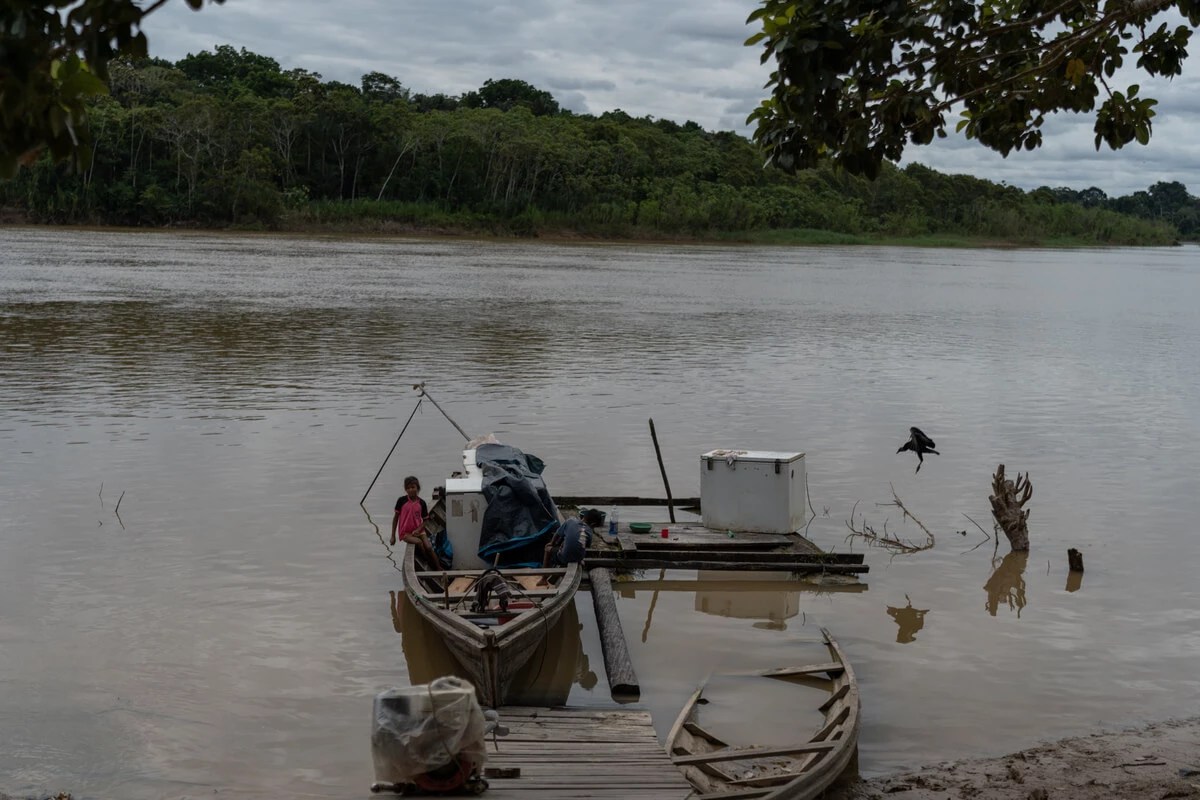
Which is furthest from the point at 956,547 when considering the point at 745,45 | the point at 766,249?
the point at 766,249

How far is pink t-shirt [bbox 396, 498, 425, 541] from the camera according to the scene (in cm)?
1165

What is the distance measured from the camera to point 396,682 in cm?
973

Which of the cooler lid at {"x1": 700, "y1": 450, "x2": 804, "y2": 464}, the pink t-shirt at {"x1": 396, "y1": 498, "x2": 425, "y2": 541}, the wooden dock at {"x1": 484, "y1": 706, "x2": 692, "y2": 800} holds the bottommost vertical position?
the wooden dock at {"x1": 484, "y1": 706, "x2": 692, "y2": 800}

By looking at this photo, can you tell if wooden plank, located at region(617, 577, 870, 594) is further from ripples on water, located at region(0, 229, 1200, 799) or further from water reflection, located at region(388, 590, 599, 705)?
water reflection, located at region(388, 590, 599, 705)

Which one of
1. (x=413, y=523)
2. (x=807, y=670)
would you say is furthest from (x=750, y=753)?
(x=413, y=523)

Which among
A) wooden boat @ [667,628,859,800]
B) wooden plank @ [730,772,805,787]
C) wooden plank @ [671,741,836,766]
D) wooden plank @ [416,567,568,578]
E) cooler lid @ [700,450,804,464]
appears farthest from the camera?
cooler lid @ [700,450,804,464]

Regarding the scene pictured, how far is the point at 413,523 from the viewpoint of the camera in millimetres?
11734

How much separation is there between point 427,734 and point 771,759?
2609mm

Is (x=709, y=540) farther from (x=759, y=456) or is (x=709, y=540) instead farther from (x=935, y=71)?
(x=935, y=71)

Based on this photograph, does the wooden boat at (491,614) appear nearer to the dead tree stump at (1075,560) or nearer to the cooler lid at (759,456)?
the cooler lid at (759,456)

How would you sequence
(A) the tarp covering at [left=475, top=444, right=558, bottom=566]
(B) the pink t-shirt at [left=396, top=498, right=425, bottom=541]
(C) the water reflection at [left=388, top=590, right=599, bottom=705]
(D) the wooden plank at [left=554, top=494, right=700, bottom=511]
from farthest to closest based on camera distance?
(D) the wooden plank at [left=554, top=494, right=700, bottom=511] → (B) the pink t-shirt at [left=396, top=498, right=425, bottom=541] → (A) the tarp covering at [left=475, top=444, right=558, bottom=566] → (C) the water reflection at [left=388, top=590, right=599, bottom=705]

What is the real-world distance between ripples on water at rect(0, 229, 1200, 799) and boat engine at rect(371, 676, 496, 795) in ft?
5.54

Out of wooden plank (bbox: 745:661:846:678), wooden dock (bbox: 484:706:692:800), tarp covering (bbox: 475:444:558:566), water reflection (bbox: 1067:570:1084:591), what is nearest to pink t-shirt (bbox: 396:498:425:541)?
tarp covering (bbox: 475:444:558:566)

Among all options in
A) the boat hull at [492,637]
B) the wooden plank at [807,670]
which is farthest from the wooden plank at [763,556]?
the boat hull at [492,637]
